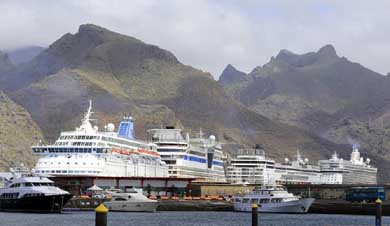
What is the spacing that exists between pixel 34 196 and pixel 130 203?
15.6 metres

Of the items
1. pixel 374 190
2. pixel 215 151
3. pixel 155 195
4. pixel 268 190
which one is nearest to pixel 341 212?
pixel 268 190

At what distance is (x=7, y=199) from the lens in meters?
113

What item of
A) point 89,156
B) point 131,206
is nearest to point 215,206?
point 131,206

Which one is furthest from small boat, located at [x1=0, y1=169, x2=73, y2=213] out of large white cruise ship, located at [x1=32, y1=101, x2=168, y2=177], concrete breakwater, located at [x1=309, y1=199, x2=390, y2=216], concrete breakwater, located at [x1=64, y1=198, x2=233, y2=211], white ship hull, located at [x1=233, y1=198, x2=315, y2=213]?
concrete breakwater, located at [x1=309, y1=199, x2=390, y2=216]

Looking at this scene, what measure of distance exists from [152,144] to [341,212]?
50630 millimetres

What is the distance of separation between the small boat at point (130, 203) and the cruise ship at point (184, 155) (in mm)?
45052

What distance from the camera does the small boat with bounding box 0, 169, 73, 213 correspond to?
359 ft

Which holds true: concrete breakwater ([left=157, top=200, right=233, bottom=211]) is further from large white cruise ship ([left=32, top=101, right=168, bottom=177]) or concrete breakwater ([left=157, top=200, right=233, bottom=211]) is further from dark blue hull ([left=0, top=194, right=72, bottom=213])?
dark blue hull ([left=0, top=194, right=72, bottom=213])

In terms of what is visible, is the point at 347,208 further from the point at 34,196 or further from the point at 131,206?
the point at 34,196

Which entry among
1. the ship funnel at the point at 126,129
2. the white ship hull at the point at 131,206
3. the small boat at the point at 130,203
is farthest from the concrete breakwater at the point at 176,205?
the ship funnel at the point at 126,129

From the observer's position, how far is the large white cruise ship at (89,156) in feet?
461

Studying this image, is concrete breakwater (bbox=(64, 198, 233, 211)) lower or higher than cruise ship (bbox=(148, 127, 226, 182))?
lower

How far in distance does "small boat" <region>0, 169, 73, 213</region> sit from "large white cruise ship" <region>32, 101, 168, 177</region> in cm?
2610

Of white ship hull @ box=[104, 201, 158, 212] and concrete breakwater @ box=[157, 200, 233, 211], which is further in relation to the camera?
concrete breakwater @ box=[157, 200, 233, 211]
